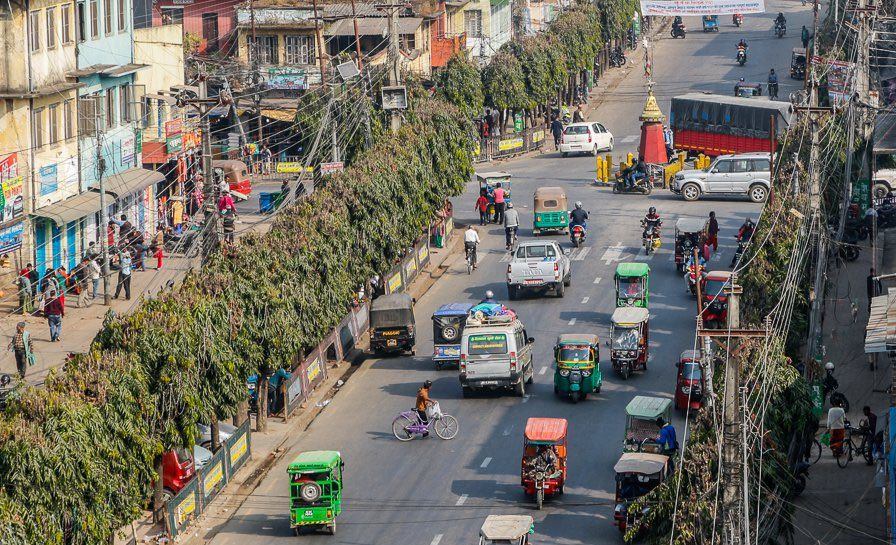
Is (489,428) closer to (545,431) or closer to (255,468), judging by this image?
(545,431)

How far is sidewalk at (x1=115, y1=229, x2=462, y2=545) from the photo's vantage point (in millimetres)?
34250

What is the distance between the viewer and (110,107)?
6069cm

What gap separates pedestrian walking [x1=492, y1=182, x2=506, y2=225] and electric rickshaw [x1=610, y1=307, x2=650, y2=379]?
19.5 metres

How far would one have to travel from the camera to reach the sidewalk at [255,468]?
34250 mm

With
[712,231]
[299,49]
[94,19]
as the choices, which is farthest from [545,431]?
[299,49]

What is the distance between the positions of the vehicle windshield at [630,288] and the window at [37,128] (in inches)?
801

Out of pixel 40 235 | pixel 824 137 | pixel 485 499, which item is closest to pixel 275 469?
pixel 485 499

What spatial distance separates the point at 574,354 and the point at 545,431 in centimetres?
687

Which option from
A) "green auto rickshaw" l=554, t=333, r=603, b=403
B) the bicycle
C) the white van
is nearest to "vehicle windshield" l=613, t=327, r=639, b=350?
"green auto rickshaw" l=554, t=333, r=603, b=403

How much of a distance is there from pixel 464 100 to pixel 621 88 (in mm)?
24113

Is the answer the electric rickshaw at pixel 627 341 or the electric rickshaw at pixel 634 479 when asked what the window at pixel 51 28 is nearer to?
the electric rickshaw at pixel 627 341

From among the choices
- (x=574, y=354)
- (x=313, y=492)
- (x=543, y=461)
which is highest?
(x=574, y=354)

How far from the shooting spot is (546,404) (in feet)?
138

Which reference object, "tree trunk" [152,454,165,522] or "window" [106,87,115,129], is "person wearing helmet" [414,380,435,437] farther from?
"window" [106,87,115,129]
